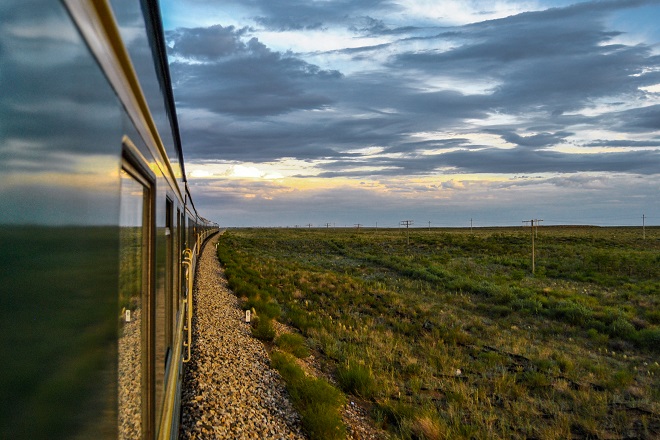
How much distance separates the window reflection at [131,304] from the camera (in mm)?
1820

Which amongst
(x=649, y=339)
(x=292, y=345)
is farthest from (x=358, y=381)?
(x=649, y=339)

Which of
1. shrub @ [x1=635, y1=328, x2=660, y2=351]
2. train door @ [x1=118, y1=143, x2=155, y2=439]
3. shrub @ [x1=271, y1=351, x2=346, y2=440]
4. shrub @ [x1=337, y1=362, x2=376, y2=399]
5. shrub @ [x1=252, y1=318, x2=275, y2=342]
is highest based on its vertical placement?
train door @ [x1=118, y1=143, x2=155, y2=439]

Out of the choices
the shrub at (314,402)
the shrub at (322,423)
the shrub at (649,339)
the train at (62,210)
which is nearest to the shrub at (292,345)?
the shrub at (314,402)

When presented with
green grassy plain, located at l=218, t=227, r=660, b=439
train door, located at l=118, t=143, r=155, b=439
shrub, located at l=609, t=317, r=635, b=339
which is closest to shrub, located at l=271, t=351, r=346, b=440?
green grassy plain, located at l=218, t=227, r=660, b=439

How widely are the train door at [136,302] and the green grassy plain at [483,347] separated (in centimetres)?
496

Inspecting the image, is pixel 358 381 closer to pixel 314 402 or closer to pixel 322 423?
pixel 314 402

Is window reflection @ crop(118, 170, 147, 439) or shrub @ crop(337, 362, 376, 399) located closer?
window reflection @ crop(118, 170, 147, 439)

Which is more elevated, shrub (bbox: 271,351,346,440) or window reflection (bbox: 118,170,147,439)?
window reflection (bbox: 118,170,147,439)

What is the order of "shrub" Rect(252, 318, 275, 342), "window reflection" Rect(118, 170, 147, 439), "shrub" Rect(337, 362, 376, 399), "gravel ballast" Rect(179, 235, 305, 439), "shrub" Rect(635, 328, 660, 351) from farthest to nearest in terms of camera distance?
"shrub" Rect(635, 328, 660, 351) < "shrub" Rect(252, 318, 275, 342) < "shrub" Rect(337, 362, 376, 399) < "gravel ballast" Rect(179, 235, 305, 439) < "window reflection" Rect(118, 170, 147, 439)

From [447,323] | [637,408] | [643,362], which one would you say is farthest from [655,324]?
[637,408]

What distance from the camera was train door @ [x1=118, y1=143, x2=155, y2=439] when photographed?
183 centimetres

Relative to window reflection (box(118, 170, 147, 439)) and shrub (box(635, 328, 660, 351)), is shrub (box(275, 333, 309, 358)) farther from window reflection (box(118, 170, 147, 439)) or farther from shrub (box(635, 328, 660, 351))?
shrub (box(635, 328, 660, 351))

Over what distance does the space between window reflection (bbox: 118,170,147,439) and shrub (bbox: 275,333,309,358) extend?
7.51m

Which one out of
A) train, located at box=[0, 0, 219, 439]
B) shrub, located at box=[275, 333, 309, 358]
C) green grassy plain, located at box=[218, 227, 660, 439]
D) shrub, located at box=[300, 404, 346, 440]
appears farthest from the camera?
shrub, located at box=[275, 333, 309, 358]
